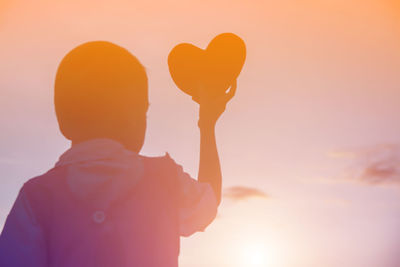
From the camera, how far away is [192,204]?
10.1 feet

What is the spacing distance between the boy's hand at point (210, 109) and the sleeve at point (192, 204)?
47 centimetres

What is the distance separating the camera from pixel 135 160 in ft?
9.87

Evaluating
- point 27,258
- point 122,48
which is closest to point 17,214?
point 27,258

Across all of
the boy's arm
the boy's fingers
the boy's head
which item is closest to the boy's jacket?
the boy's head

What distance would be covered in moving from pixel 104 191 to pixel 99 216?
0.51 ft

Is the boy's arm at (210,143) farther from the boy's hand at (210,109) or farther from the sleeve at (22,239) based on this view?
the sleeve at (22,239)

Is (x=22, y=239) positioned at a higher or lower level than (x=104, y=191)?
lower

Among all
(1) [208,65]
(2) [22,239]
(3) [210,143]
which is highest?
(1) [208,65]

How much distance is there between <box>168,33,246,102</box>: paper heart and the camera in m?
3.55

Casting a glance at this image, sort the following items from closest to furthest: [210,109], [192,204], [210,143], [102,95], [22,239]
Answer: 1. [22,239]
2. [102,95]
3. [192,204]
4. [210,143]
5. [210,109]

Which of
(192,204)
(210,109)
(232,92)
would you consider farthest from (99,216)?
(232,92)

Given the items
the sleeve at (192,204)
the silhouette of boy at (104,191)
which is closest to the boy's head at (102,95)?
the silhouette of boy at (104,191)

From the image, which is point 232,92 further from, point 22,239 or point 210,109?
point 22,239

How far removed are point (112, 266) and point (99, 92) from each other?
1078 mm
